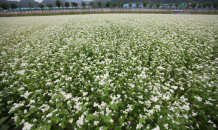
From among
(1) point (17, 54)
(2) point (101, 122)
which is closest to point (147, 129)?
(2) point (101, 122)

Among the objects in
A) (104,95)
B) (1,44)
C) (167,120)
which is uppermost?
(1,44)

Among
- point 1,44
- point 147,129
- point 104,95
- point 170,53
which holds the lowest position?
point 147,129

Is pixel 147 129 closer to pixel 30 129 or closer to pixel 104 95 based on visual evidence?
pixel 104 95

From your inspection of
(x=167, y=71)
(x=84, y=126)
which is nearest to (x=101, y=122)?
Result: (x=84, y=126)

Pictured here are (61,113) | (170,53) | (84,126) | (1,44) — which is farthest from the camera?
(1,44)

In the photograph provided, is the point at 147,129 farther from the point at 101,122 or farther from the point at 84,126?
the point at 84,126

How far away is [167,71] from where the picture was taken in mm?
5582

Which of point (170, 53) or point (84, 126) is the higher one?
point (170, 53)

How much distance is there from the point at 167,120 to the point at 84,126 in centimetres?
221

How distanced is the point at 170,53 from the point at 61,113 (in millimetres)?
7580

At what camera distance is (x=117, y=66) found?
19.2ft

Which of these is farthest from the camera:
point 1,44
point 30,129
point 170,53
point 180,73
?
point 1,44

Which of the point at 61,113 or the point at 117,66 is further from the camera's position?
the point at 117,66

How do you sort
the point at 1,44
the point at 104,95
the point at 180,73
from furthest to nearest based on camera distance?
the point at 1,44 < the point at 180,73 < the point at 104,95
